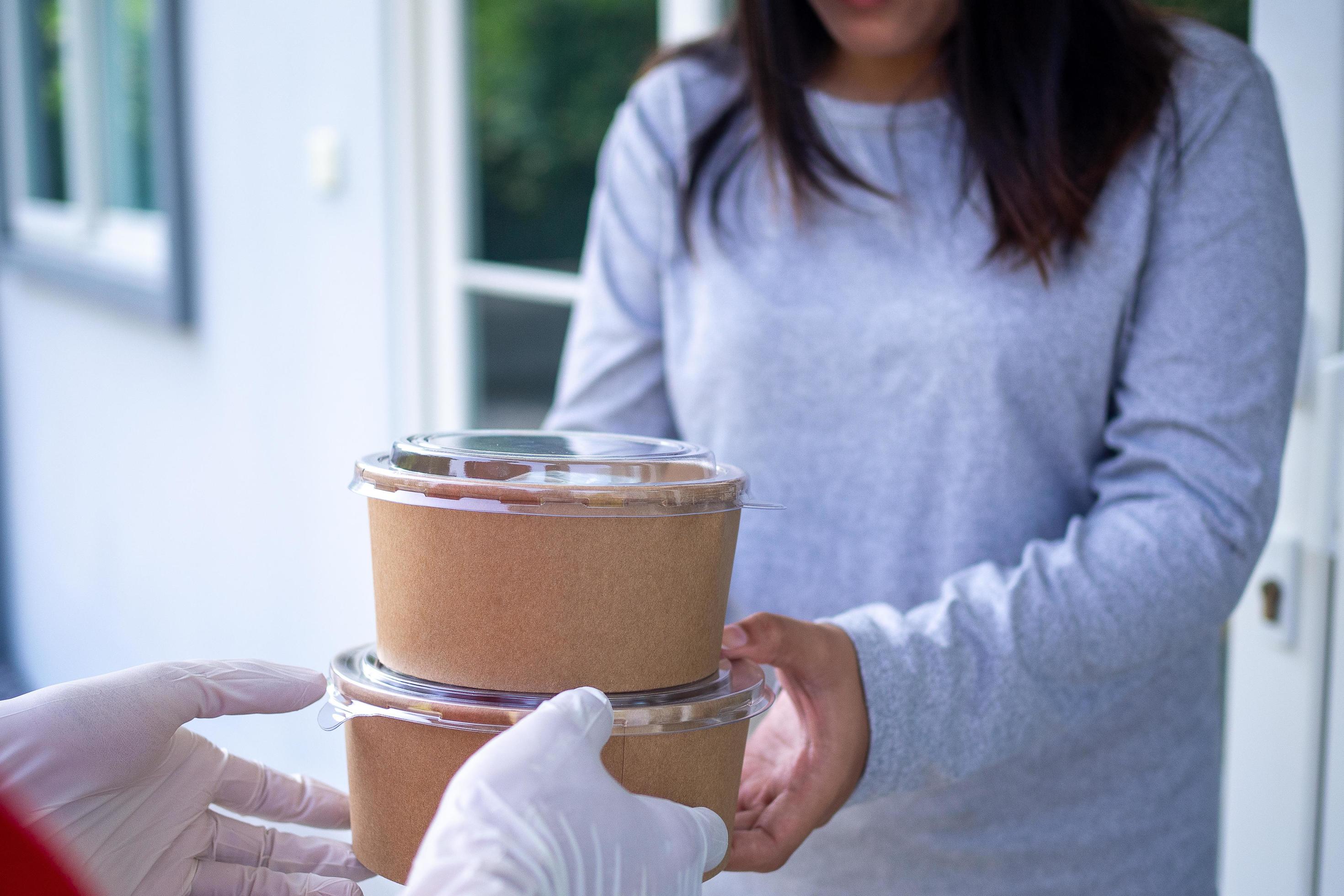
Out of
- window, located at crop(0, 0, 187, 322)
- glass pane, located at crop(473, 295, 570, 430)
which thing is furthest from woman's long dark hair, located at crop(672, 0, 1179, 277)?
window, located at crop(0, 0, 187, 322)

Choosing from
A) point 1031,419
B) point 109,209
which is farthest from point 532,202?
point 1031,419

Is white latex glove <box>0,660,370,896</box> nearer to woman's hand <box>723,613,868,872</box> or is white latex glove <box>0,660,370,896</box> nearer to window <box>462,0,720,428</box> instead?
woman's hand <box>723,613,868,872</box>

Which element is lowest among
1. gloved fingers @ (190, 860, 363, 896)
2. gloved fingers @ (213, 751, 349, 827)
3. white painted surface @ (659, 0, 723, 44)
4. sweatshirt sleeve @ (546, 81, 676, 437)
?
gloved fingers @ (190, 860, 363, 896)

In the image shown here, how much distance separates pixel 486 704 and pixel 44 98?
424 centimetres

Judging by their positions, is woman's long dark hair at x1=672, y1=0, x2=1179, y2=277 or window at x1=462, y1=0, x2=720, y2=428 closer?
woman's long dark hair at x1=672, y1=0, x2=1179, y2=277

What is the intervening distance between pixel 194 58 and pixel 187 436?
3.19 ft

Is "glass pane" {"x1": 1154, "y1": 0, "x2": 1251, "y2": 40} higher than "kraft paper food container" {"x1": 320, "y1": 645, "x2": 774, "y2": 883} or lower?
higher

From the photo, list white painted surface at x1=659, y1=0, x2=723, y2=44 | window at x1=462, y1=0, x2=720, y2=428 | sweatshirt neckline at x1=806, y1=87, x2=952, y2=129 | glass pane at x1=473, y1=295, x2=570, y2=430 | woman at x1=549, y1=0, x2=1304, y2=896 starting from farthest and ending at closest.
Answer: glass pane at x1=473, y1=295, x2=570, y2=430 < window at x1=462, y1=0, x2=720, y2=428 < white painted surface at x1=659, y1=0, x2=723, y2=44 < sweatshirt neckline at x1=806, y1=87, x2=952, y2=129 < woman at x1=549, y1=0, x2=1304, y2=896

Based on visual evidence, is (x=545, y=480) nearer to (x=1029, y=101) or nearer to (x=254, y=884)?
(x=254, y=884)

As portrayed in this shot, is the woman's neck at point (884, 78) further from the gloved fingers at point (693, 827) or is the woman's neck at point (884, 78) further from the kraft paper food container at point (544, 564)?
the gloved fingers at point (693, 827)

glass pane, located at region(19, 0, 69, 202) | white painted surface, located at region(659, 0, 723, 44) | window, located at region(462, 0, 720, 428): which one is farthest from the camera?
glass pane, located at region(19, 0, 69, 202)

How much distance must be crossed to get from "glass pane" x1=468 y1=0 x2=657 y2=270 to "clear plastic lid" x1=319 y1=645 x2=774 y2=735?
1.87 m

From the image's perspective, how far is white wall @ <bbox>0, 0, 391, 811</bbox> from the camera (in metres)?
2.32

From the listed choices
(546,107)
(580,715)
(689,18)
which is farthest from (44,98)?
(580,715)
